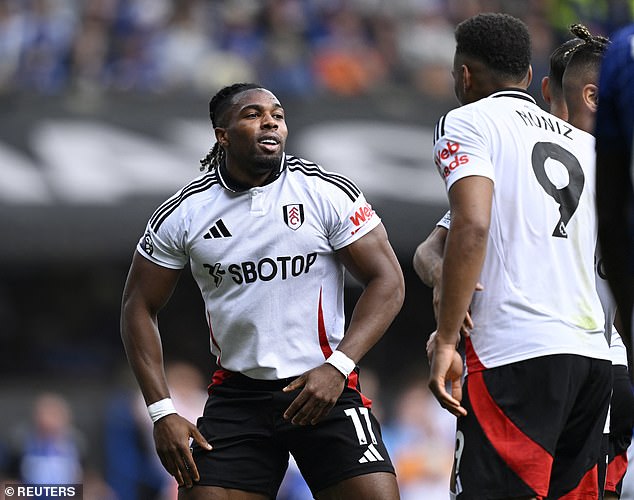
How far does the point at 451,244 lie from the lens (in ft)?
15.4

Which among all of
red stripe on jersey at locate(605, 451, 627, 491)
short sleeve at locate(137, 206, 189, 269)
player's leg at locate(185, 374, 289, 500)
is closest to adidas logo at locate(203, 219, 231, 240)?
short sleeve at locate(137, 206, 189, 269)

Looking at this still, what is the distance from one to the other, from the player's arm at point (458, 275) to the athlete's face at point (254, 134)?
1.34 metres

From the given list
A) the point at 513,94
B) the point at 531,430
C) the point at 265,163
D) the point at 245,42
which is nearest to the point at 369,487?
the point at 531,430

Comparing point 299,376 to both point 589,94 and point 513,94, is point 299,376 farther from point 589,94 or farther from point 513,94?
point 589,94

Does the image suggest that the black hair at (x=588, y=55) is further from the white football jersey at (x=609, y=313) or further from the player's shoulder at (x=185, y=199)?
the player's shoulder at (x=185, y=199)

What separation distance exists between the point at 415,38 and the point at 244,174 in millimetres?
9249

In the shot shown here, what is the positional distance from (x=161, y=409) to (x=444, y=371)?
161cm

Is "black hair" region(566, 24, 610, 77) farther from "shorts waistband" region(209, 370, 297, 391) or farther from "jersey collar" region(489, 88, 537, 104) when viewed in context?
"shorts waistband" region(209, 370, 297, 391)

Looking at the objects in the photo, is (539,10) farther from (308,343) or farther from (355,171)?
(308,343)

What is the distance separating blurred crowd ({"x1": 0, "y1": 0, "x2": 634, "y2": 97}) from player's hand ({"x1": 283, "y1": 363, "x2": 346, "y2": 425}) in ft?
28.2

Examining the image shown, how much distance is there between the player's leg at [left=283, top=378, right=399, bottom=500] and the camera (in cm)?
551

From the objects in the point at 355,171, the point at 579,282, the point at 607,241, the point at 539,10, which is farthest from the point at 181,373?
the point at 607,241

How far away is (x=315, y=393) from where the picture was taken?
215 inches

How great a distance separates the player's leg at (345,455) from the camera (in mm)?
5512
